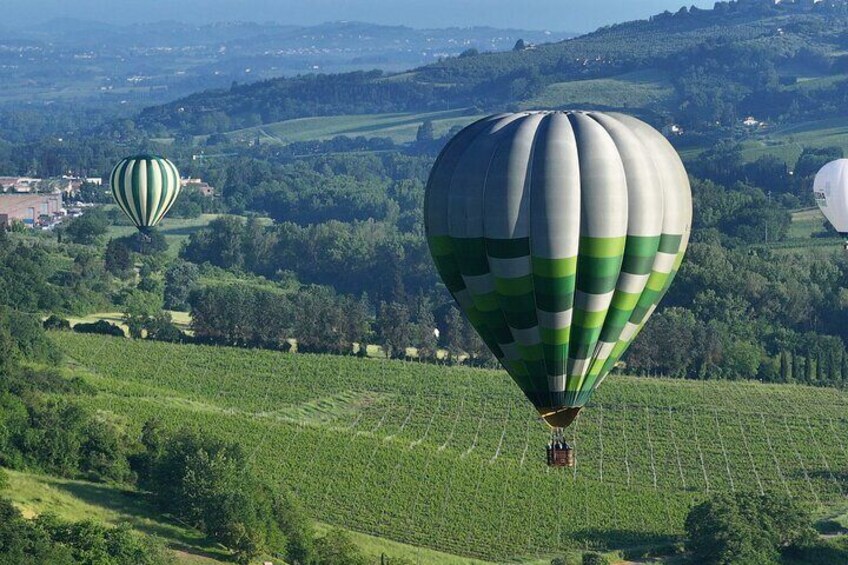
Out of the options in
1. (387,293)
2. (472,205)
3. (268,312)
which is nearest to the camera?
(472,205)

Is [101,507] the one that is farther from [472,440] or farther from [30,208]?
[30,208]

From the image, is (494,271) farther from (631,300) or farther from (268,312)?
(268,312)

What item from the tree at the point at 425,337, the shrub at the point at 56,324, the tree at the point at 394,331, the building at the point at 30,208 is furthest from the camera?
the building at the point at 30,208

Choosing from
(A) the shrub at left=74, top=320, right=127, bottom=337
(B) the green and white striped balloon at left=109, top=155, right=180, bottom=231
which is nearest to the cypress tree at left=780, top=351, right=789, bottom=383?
(A) the shrub at left=74, top=320, right=127, bottom=337

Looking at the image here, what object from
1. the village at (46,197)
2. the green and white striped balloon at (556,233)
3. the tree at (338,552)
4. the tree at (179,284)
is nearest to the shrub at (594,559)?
the tree at (338,552)

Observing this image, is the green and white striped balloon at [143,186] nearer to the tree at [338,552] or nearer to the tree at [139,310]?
the tree at [139,310]

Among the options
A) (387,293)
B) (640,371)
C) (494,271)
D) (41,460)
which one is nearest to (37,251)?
(387,293)

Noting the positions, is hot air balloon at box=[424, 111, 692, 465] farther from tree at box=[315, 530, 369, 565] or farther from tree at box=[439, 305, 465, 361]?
tree at box=[439, 305, 465, 361]
